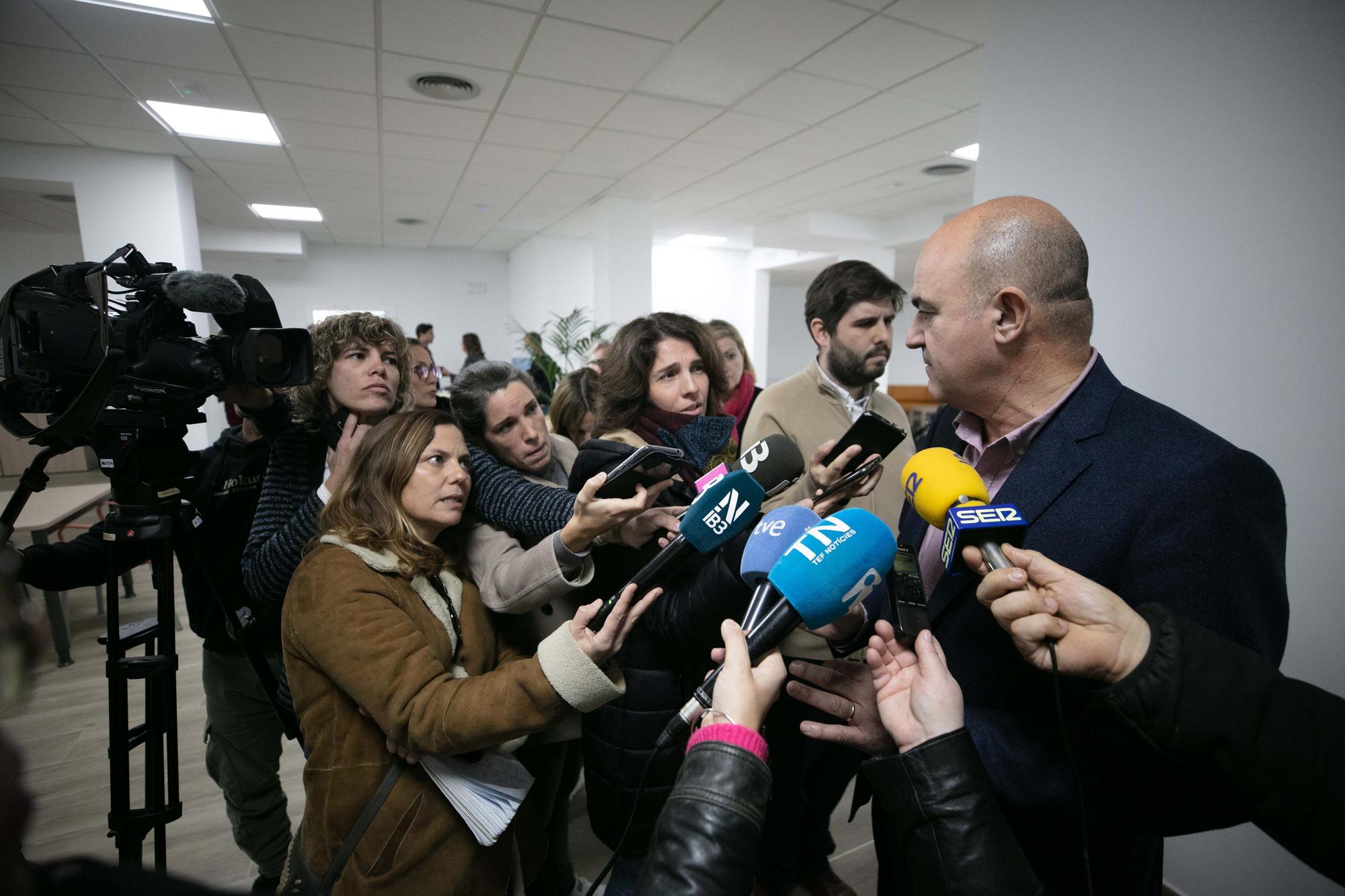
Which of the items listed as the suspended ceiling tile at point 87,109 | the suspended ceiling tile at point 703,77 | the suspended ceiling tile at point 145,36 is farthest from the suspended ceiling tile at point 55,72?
the suspended ceiling tile at point 703,77

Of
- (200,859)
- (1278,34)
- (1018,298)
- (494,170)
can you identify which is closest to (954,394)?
(1018,298)

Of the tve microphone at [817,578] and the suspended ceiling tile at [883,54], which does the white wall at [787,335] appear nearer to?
the suspended ceiling tile at [883,54]

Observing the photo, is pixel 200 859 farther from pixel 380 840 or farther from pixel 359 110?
pixel 359 110

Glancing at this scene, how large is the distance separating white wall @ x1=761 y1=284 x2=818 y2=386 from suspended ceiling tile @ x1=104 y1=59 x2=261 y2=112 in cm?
1164

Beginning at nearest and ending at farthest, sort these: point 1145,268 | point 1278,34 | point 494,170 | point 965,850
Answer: point 965,850
point 1278,34
point 1145,268
point 494,170

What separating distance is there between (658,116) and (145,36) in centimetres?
253

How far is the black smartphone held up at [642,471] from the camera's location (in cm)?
100

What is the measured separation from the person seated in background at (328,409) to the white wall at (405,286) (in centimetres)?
816

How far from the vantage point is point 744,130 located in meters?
4.09

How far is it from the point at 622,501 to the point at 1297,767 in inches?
32.6

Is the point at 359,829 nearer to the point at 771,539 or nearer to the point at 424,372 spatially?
the point at 771,539

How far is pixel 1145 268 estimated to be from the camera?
1598 mm

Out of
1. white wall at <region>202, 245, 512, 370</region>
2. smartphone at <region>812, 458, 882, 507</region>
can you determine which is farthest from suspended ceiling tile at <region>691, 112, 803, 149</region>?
white wall at <region>202, 245, 512, 370</region>

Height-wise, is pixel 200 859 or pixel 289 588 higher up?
pixel 289 588
